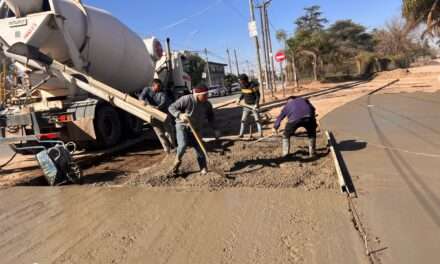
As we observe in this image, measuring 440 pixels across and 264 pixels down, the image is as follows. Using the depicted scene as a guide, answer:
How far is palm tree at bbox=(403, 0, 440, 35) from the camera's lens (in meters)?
17.2

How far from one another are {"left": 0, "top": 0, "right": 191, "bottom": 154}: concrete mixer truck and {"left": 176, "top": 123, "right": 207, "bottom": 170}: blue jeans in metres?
1.21

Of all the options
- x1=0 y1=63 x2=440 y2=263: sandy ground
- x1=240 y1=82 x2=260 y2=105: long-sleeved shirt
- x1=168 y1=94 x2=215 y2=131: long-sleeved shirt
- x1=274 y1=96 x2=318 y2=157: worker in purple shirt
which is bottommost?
x1=0 y1=63 x2=440 y2=263: sandy ground

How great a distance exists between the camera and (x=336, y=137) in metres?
8.86

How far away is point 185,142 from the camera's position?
245 inches

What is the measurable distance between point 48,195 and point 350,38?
62676 mm

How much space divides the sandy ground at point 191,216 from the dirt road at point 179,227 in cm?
1

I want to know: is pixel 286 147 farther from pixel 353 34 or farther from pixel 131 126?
pixel 353 34

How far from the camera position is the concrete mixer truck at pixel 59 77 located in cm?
812

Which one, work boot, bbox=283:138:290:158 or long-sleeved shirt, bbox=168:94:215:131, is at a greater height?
long-sleeved shirt, bbox=168:94:215:131

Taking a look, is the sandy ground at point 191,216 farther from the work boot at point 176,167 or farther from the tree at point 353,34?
the tree at point 353,34

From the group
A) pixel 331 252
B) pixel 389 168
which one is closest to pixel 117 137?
pixel 389 168

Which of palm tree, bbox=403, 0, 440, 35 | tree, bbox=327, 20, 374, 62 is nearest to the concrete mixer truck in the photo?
palm tree, bbox=403, 0, 440, 35

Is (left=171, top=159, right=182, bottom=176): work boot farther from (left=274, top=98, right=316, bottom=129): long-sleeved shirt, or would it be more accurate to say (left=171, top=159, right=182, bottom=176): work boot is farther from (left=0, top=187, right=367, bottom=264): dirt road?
(left=274, top=98, right=316, bottom=129): long-sleeved shirt

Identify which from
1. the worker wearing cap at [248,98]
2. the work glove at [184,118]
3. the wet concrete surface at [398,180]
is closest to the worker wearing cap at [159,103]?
the worker wearing cap at [248,98]
